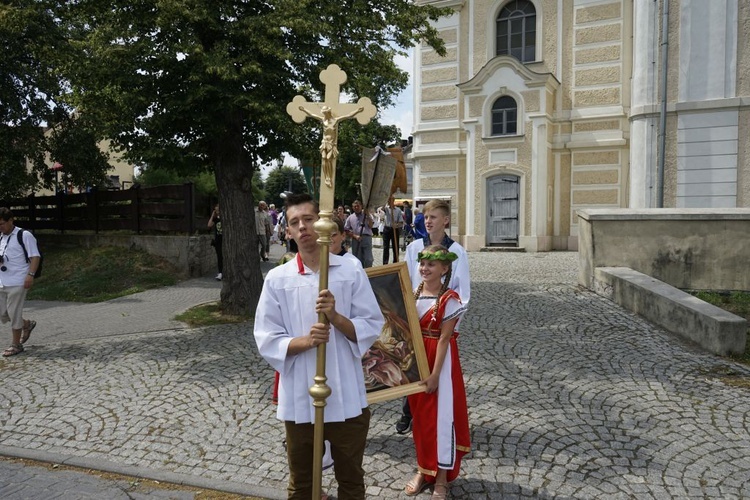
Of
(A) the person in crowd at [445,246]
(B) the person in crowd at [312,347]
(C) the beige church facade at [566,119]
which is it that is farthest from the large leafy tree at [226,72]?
(C) the beige church facade at [566,119]

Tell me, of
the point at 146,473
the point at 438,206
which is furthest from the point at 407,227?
the point at 146,473

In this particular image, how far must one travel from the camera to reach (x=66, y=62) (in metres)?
8.89

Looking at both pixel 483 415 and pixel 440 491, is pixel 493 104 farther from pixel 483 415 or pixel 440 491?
pixel 440 491

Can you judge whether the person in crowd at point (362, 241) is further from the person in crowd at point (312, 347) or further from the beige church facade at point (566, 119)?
the person in crowd at point (312, 347)

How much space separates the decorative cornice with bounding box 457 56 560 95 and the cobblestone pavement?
1536cm

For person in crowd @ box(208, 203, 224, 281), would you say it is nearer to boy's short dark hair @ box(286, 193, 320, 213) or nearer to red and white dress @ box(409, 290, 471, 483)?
red and white dress @ box(409, 290, 471, 483)

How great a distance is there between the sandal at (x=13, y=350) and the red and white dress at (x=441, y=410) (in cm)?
614

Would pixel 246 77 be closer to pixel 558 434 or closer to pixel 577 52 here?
pixel 558 434

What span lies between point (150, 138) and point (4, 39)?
8817mm

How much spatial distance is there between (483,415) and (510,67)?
19199mm

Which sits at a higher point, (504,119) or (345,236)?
(504,119)

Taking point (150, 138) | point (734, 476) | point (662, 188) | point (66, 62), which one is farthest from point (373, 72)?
point (662, 188)

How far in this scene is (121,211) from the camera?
16359mm

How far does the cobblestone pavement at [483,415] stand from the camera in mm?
3936
